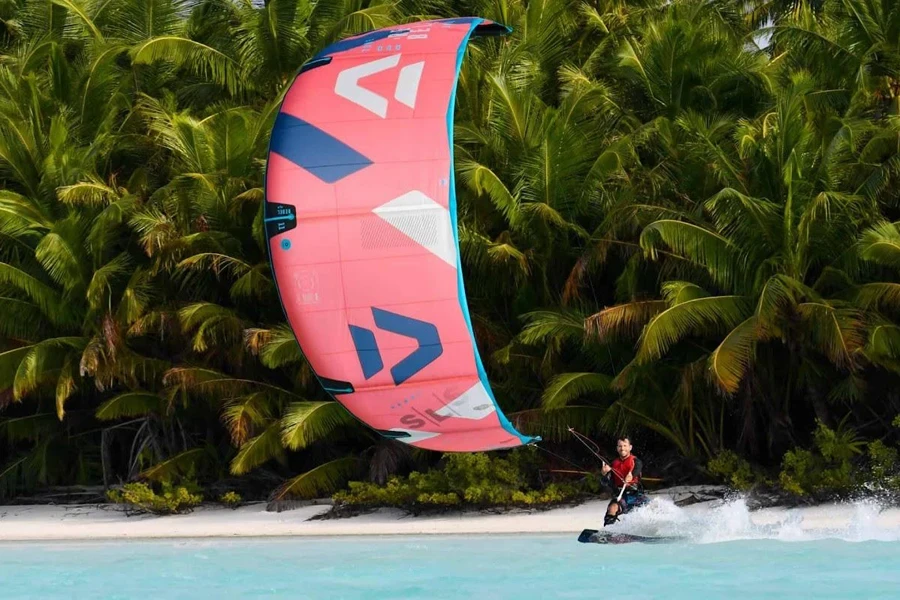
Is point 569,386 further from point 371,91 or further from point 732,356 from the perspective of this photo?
point 371,91

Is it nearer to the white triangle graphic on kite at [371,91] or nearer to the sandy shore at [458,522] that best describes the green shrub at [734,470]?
the sandy shore at [458,522]

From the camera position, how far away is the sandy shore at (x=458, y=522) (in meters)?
10.5

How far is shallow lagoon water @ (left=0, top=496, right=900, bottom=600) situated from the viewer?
28.2 ft

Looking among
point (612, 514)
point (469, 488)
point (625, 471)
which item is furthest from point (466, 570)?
point (469, 488)

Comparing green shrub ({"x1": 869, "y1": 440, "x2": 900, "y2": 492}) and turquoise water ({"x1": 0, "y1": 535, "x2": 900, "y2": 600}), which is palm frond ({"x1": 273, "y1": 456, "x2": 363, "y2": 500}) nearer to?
turquoise water ({"x1": 0, "y1": 535, "x2": 900, "y2": 600})

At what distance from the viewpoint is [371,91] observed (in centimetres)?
888

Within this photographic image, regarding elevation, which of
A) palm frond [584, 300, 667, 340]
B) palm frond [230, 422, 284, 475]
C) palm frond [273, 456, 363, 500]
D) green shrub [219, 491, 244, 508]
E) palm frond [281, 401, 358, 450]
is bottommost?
green shrub [219, 491, 244, 508]

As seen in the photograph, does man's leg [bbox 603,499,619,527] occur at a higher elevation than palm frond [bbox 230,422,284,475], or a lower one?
lower

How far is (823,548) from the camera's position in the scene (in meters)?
9.61

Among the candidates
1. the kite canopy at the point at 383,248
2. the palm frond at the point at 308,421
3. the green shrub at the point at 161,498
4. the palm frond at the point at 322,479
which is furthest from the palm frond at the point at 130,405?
the kite canopy at the point at 383,248

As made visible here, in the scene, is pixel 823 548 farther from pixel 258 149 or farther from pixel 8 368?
pixel 8 368

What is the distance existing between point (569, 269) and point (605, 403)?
157 centimetres

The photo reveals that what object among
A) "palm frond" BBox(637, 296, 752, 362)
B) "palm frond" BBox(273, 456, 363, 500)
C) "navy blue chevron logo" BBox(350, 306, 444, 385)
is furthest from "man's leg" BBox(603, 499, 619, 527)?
"palm frond" BBox(273, 456, 363, 500)

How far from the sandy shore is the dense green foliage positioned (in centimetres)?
47
